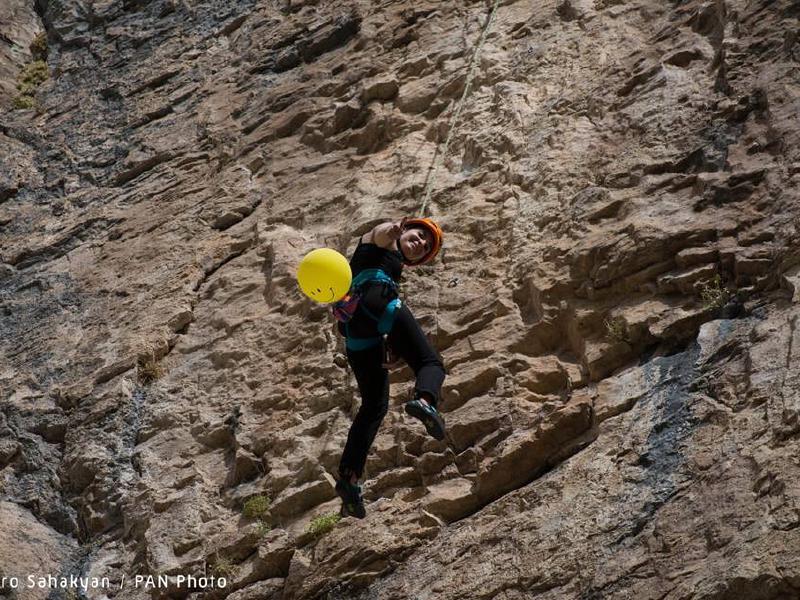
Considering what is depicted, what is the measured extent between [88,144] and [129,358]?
14.5 ft

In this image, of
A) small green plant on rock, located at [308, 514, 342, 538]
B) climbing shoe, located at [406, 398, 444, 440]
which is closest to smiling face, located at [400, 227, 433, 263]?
climbing shoe, located at [406, 398, 444, 440]

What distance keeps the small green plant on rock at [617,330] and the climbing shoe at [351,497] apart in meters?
2.15

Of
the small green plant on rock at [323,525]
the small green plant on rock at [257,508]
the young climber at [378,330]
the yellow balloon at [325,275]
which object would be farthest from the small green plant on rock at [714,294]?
the small green plant on rock at [257,508]

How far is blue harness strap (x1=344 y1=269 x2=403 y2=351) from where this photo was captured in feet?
23.8

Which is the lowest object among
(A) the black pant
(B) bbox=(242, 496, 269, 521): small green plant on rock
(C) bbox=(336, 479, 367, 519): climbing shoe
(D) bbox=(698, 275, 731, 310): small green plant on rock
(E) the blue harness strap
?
(B) bbox=(242, 496, 269, 521): small green plant on rock

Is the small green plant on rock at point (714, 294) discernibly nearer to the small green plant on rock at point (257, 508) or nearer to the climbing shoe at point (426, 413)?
the climbing shoe at point (426, 413)

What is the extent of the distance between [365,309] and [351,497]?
4.27ft

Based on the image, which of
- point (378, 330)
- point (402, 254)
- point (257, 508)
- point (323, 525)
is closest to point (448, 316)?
point (402, 254)

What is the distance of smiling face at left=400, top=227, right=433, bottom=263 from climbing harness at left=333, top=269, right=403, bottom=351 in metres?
0.22

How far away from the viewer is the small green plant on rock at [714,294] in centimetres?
760

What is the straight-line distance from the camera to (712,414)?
6.91 meters

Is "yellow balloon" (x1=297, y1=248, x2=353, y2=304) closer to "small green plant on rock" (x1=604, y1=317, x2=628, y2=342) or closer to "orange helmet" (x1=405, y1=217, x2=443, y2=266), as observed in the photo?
"orange helmet" (x1=405, y1=217, x2=443, y2=266)

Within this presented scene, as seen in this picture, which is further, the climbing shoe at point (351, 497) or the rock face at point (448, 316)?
the climbing shoe at point (351, 497)

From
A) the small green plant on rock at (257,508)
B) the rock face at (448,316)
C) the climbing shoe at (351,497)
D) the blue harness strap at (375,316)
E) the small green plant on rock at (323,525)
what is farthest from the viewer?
the small green plant on rock at (257,508)
